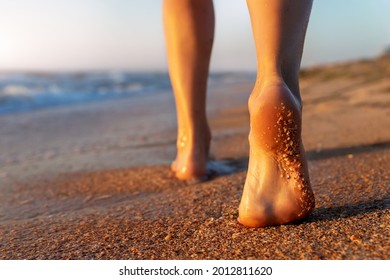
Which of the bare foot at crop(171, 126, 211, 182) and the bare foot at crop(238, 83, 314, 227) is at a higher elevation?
the bare foot at crop(238, 83, 314, 227)

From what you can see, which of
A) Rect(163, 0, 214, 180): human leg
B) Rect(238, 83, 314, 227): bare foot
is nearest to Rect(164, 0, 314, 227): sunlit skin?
Rect(238, 83, 314, 227): bare foot

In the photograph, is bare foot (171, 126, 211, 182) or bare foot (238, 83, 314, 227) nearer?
bare foot (238, 83, 314, 227)

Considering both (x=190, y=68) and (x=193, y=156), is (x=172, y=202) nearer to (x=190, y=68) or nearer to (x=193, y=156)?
(x=193, y=156)

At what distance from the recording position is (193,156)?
1689 millimetres

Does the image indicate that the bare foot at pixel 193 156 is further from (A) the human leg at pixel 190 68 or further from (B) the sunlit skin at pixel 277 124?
(B) the sunlit skin at pixel 277 124

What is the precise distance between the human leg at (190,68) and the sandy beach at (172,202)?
0.35 feet

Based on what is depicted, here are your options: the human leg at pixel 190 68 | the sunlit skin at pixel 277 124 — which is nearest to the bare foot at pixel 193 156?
the human leg at pixel 190 68

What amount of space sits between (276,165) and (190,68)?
0.70m

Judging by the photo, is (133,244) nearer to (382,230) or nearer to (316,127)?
(382,230)

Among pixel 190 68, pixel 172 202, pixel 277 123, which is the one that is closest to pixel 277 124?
pixel 277 123

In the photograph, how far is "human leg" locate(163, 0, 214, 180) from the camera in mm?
1602

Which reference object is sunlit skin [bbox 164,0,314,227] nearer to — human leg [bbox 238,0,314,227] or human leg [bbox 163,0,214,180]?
human leg [bbox 238,0,314,227]

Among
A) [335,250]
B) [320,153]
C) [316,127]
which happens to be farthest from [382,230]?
[316,127]

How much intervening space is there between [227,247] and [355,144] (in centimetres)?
128
